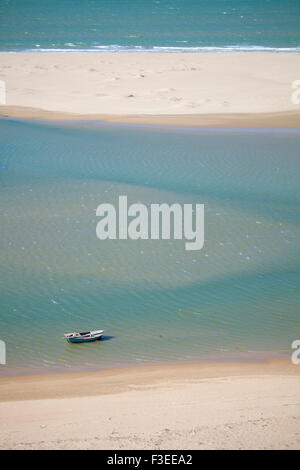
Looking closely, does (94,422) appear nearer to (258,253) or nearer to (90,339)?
(90,339)

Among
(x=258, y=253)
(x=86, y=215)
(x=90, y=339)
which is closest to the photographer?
(x=90, y=339)

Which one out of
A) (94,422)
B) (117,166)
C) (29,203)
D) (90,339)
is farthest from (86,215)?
(94,422)

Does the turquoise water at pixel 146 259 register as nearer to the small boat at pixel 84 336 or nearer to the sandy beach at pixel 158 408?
the small boat at pixel 84 336

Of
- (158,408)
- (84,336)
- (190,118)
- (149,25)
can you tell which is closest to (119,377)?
(84,336)

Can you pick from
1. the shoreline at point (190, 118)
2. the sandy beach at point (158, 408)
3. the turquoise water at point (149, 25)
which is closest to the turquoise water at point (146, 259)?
the sandy beach at point (158, 408)

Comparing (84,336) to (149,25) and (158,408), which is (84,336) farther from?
(149,25)

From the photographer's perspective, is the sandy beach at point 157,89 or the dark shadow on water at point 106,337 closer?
the dark shadow on water at point 106,337

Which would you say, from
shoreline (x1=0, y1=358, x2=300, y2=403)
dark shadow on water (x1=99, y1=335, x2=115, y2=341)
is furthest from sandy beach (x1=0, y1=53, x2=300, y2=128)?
shoreline (x1=0, y1=358, x2=300, y2=403)
